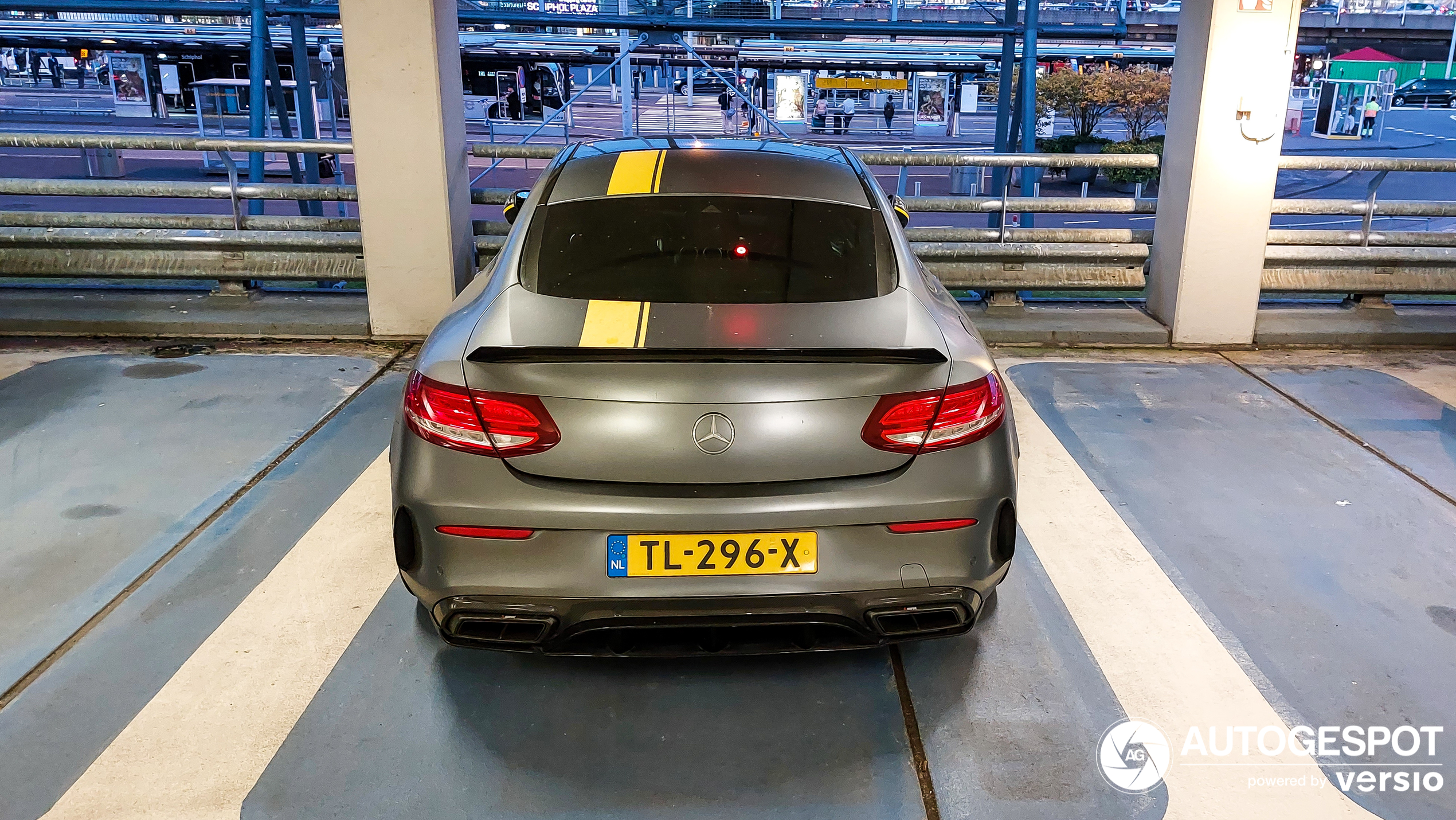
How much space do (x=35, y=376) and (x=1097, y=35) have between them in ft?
56.5

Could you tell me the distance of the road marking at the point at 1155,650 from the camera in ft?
8.36

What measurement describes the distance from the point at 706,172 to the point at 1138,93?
22.3 m

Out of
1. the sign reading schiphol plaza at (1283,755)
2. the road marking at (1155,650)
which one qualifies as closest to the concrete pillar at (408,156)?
the road marking at (1155,650)

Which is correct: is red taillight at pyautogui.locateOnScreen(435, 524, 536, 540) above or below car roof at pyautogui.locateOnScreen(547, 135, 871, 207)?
below

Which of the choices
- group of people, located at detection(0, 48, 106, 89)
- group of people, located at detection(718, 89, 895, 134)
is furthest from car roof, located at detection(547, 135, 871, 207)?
group of people, located at detection(0, 48, 106, 89)

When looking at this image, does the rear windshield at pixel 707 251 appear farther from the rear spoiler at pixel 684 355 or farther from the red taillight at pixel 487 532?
the red taillight at pixel 487 532

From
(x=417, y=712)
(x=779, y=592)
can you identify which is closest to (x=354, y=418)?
(x=417, y=712)

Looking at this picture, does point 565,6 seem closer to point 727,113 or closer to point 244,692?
point 727,113

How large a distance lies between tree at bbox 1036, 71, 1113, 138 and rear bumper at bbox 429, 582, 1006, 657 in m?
23.2

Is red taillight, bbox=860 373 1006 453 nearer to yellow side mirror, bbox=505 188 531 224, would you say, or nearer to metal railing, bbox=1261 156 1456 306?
yellow side mirror, bbox=505 188 531 224

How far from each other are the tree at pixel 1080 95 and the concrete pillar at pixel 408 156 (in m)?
20.2

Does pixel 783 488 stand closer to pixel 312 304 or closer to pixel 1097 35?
pixel 312 304

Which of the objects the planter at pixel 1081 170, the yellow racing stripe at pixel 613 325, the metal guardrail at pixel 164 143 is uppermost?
the metal guardrail at pixel 164 143

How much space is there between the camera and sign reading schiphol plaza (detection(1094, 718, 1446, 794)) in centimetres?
260
